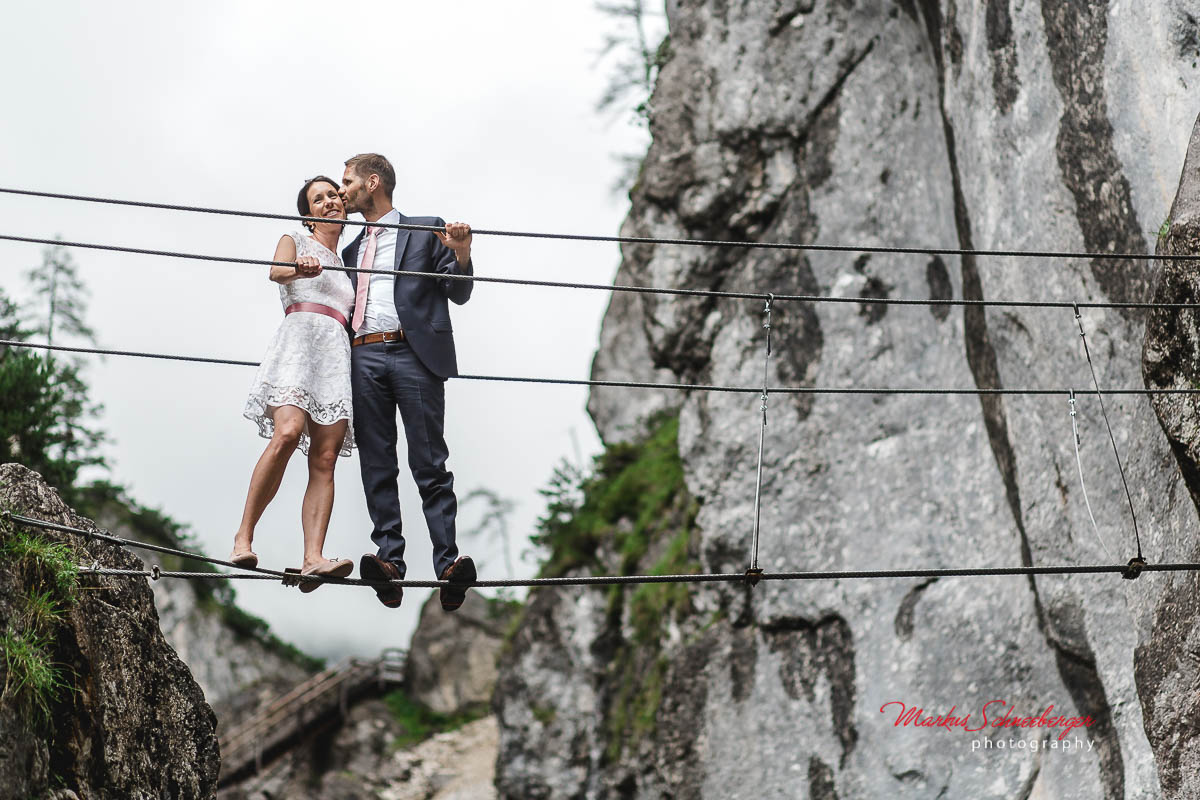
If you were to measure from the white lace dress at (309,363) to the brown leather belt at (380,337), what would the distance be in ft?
0.23

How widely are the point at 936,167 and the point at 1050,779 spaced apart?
24.0 ft

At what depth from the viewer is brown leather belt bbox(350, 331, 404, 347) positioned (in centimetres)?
715

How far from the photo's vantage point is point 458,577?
6625mm

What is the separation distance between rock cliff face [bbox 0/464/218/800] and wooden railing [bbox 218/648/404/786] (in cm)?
2119

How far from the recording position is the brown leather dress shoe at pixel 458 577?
261 inches

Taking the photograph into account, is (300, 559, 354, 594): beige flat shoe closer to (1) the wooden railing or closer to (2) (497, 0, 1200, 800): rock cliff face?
(2) (497, 0, 1200, 800): rock cliff face

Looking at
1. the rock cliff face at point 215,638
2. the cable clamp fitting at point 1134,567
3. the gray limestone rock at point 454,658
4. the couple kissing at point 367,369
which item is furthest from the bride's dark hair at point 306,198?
the gray limestone rock at point 454,658

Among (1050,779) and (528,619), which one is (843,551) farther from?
(528,619)

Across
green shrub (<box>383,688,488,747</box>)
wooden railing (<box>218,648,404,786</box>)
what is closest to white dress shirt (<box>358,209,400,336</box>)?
wooden railing (<box>218,648,404,786</box>)

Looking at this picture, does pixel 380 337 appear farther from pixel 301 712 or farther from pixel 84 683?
pixel 301 712

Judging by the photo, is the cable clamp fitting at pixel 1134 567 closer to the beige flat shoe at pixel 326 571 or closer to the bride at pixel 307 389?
the beige flat shoe at pixel 326 571

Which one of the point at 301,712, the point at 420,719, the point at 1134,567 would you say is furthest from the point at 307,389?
the point at 420,719

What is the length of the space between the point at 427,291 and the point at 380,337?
397 mm

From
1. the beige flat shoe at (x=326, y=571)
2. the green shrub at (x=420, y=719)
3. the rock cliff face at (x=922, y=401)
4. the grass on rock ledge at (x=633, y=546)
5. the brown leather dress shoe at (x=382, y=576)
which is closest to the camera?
the beige flat shoe at (x=326, y=571)
